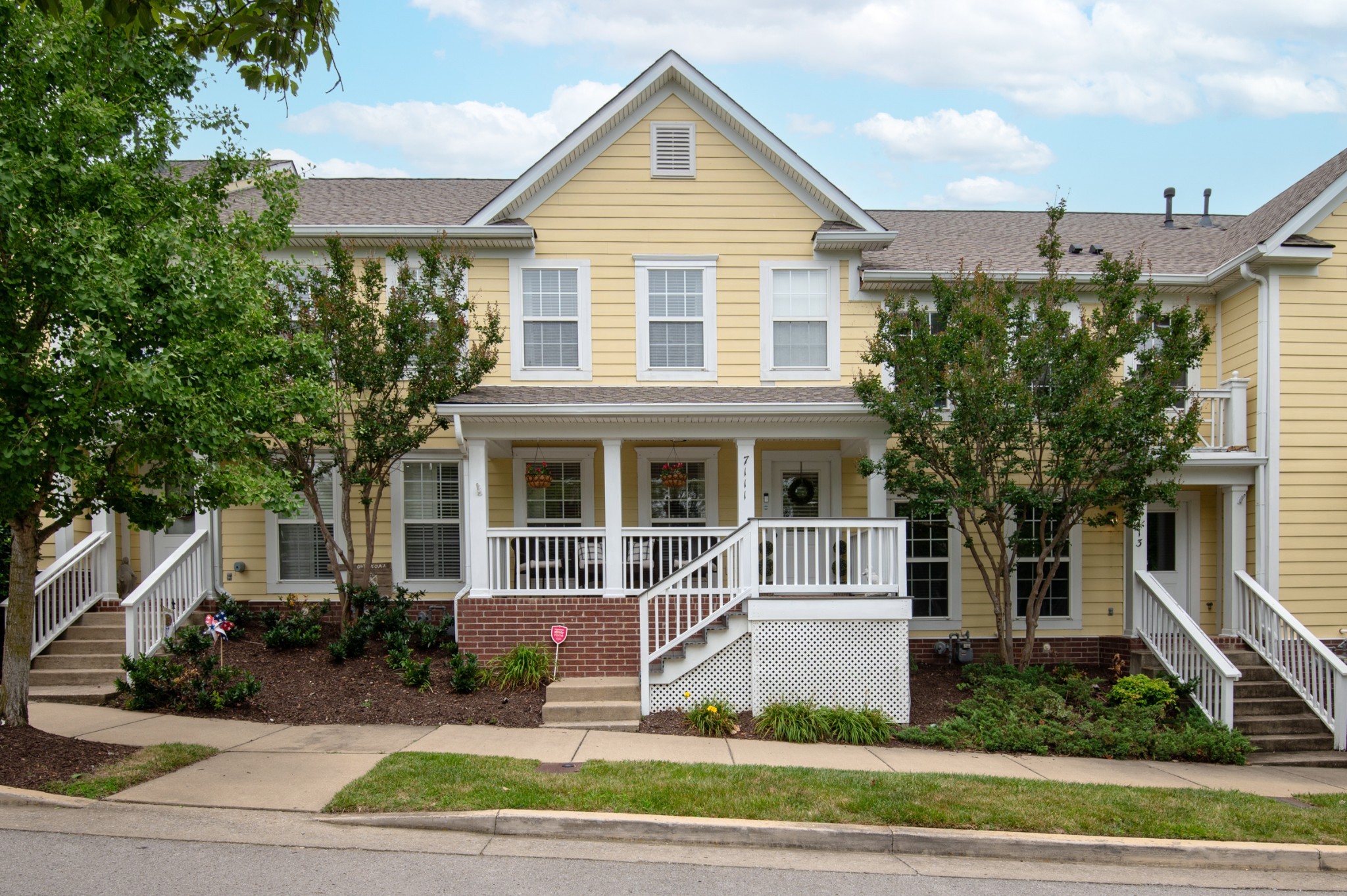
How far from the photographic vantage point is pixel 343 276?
11055 mm

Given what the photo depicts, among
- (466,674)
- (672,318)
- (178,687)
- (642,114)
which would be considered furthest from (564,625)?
(642,114)

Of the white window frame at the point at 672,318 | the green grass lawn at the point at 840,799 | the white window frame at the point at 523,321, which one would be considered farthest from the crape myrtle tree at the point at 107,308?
the white window frame at the point at 672,318

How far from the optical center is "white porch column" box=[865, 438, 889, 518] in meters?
11.4

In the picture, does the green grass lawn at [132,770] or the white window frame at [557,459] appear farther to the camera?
the white window frame at [557,459]

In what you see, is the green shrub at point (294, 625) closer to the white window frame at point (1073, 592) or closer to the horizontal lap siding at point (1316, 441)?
the white window frame at point (1073, 592)

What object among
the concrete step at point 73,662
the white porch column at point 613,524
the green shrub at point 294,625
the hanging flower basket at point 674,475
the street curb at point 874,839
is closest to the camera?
the street curb at point 874,839

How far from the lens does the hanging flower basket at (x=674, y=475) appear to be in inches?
499

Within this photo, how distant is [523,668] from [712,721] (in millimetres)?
2397

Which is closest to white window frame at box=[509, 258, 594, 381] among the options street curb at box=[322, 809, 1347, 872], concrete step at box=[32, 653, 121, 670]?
concrete step at box=[32, 653, 121, 670]

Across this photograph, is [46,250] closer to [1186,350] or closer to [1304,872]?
[1304,872]

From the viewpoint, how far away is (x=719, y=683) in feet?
33.1

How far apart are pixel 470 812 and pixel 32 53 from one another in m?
6.82

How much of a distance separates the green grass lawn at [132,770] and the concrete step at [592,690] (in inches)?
136

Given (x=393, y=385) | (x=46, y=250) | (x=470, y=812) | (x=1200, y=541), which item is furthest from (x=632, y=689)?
(x=1200, y=541)
